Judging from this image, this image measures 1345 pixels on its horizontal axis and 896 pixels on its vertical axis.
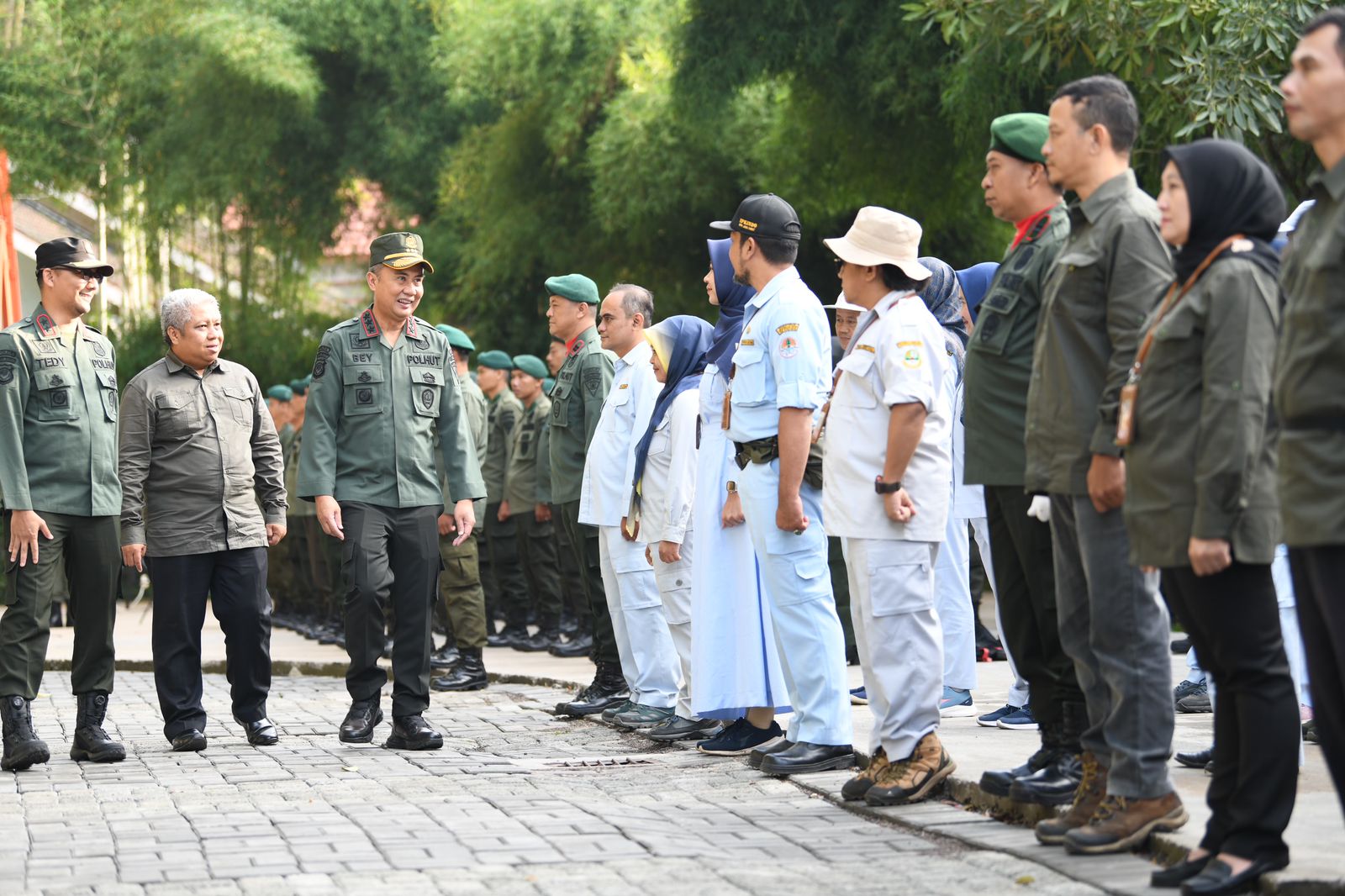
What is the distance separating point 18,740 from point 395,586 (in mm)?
1898

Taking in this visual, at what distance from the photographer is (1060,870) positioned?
530 cm

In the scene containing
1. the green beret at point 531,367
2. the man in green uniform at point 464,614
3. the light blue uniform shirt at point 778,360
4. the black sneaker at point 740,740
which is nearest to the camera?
the light blue uniform shirt at point 778,360

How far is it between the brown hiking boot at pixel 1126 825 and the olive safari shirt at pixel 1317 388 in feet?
4.14

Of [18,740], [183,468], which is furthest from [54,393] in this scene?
[18,740]

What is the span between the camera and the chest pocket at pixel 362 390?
8.98 meters

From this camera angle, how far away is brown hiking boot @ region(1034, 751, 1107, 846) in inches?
224

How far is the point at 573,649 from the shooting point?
14383 mm

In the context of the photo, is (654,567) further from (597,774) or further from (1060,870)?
(1060,870)

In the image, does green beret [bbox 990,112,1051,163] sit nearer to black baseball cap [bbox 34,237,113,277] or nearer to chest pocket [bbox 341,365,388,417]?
chest pocket [bbox 341,365,388,417]

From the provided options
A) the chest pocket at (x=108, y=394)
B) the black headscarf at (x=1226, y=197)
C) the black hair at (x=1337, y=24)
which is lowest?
the chest pocket at (x=108, y=394)

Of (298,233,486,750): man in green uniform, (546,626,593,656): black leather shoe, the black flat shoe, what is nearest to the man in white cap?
the black flat shoe

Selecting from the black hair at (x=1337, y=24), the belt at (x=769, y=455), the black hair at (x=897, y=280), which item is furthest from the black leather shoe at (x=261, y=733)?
the black hair at (x=1337, y=24)

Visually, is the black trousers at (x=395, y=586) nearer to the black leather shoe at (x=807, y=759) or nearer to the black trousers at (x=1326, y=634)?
the black leather shoe at (x=807, y=759)

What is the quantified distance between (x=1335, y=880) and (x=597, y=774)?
3.77m
